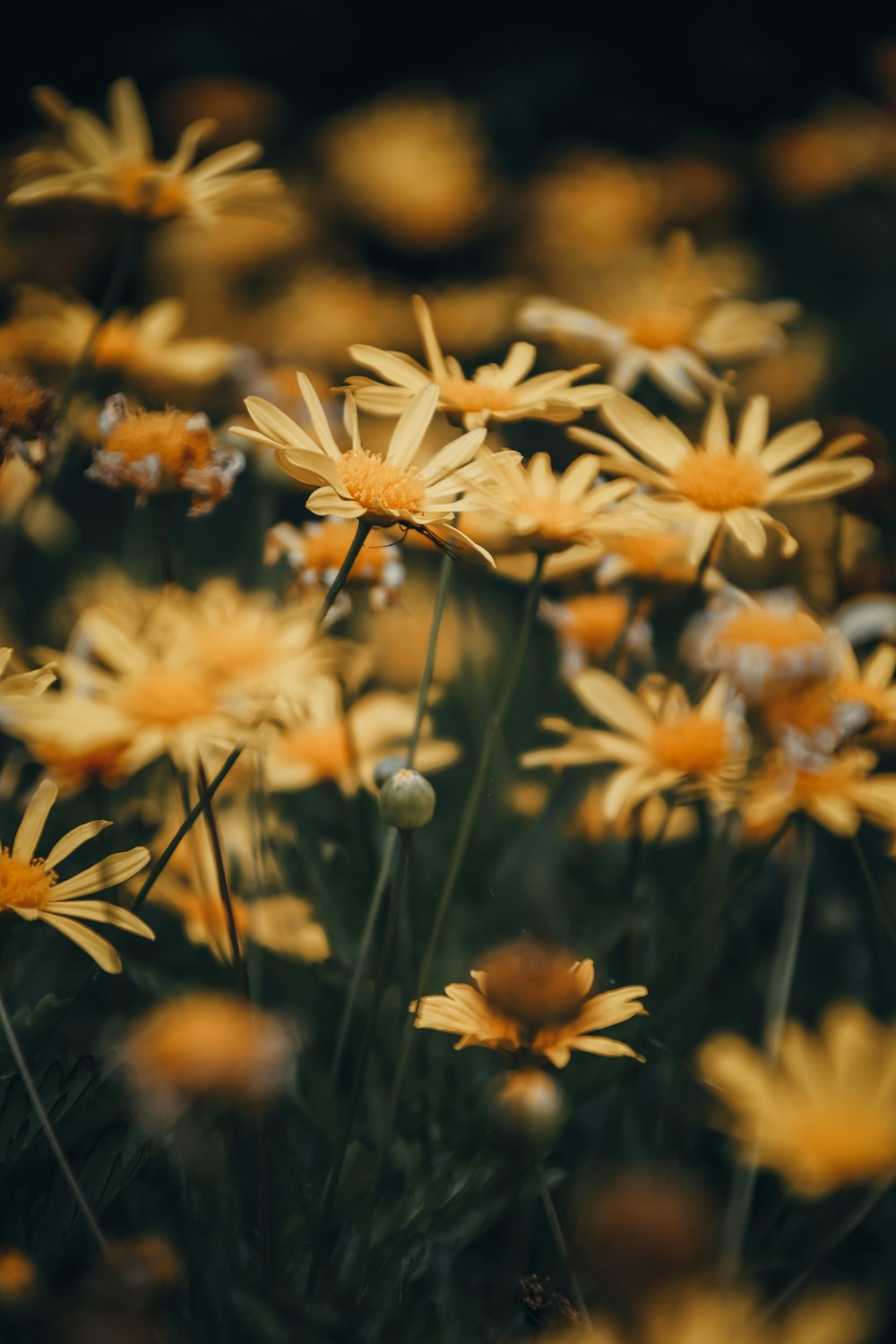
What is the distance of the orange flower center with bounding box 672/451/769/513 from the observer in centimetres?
84

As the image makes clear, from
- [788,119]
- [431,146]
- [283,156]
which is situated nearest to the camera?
[431,146]

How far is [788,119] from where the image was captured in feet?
10.9

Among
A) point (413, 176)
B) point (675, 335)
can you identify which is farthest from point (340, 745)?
point (413, 176)

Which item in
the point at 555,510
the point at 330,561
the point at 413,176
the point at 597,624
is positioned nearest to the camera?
the point at 555,510

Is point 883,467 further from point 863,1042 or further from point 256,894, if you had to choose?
point 256,894

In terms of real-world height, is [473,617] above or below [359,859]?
below

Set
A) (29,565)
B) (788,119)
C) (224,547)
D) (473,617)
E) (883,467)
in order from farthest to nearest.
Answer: (788,119) < (224,547) < (29,565) < (473,617) < (883,467)

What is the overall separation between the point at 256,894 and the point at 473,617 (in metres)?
0.64

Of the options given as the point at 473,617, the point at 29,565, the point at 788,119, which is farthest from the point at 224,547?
the point at 788,119

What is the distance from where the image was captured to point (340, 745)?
1000mm

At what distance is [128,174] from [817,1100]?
91cm

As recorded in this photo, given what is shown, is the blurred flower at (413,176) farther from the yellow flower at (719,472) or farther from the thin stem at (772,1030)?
the thin stem at (772,1030)

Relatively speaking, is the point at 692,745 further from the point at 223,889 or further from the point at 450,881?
the point at 223,889

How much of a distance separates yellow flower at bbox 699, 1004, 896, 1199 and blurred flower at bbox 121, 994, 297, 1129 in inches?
12.7
